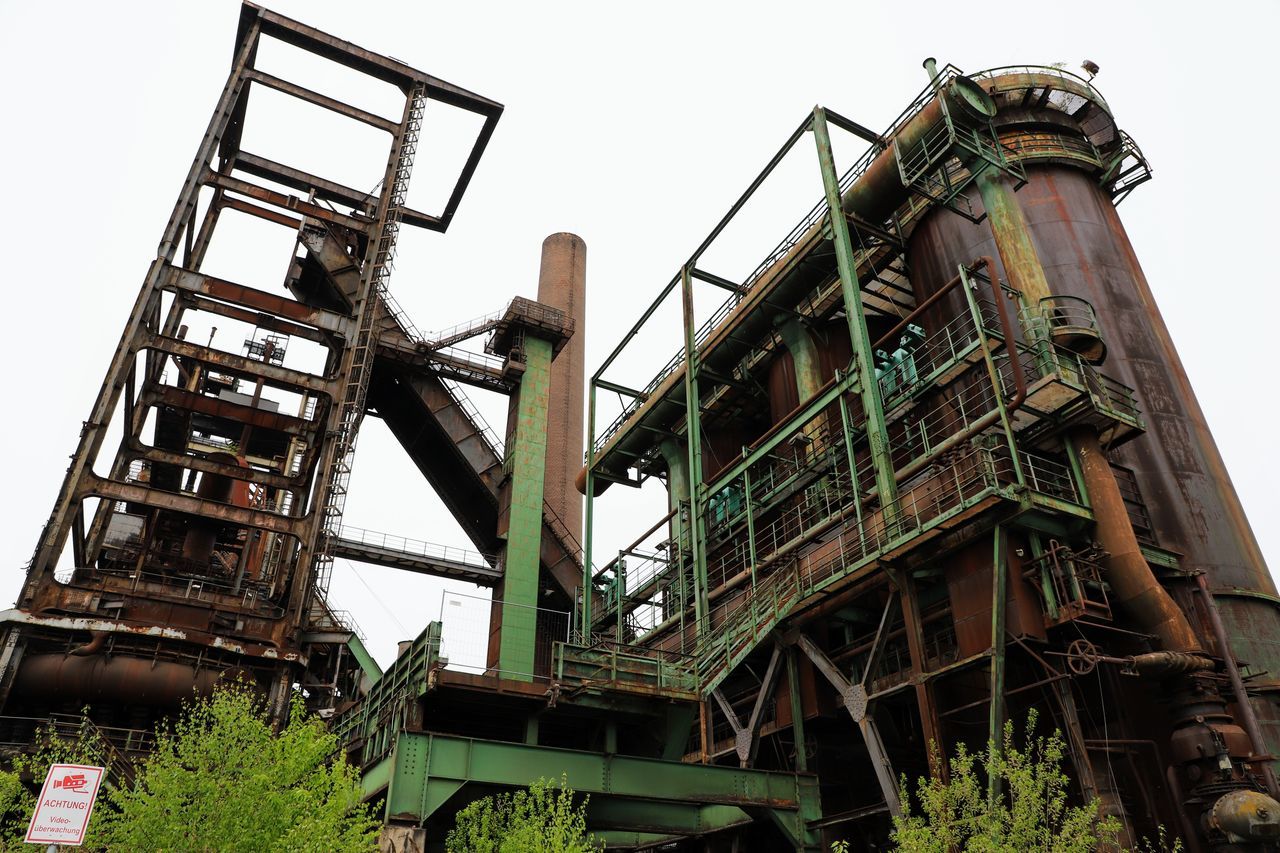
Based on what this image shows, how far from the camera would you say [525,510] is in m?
32.8

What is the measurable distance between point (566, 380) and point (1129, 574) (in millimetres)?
40274

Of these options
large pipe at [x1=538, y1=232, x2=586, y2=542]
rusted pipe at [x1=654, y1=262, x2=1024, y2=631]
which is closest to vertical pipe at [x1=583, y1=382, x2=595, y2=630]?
rusted pipe at [x1=654, y1=262, x2=1024, y2=631]

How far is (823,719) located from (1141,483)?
8.93 m

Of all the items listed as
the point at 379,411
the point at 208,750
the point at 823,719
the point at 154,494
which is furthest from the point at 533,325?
the point at 208,750

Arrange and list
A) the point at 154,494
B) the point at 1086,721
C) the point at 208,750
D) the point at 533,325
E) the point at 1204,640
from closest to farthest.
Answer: the point at 208,750
the point at 1086,721
the point at 1204,640
the point at 154,494
the point at 533,325

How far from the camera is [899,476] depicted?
20.8m

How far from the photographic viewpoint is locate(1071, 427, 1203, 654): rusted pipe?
16.1m

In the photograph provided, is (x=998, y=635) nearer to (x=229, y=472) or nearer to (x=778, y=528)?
(x=778, y=528)

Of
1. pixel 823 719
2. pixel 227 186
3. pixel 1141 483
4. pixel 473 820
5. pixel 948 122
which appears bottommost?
pixel 473 820

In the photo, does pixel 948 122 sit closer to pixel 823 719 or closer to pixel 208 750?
pixel 823 719

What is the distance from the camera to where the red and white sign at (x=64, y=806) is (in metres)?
6.82

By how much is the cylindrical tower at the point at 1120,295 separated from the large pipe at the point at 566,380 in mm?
24600

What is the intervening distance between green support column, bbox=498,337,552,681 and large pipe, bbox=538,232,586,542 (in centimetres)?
1189

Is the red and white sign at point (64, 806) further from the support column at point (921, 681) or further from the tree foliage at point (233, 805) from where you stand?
the support column at point (921, 681)
